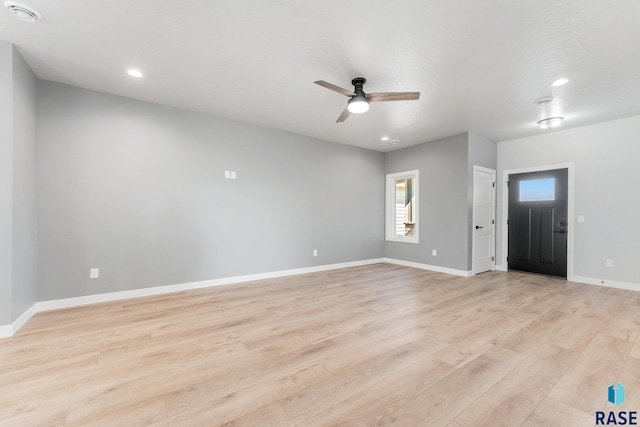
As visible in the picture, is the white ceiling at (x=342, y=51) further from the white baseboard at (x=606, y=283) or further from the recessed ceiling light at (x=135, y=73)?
the white baseboard at (x=606, y=283)

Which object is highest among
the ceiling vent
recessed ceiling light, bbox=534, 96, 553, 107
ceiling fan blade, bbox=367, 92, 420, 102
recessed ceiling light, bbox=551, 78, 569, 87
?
the ceiling vent

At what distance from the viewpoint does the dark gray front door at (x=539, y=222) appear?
489cm

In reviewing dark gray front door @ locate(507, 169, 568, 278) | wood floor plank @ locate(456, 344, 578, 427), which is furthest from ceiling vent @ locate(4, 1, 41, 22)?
dark gray front door @ locate(507, 169, 568, 278)

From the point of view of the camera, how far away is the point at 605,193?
4.40m

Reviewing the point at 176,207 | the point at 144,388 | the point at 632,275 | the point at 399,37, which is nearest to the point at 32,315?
the point at 176,207

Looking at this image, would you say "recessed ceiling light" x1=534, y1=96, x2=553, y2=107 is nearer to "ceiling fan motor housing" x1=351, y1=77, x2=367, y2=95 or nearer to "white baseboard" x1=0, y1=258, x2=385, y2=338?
"ceiling fan motor housing" x1=351, y1=77, x2=367, y2=95

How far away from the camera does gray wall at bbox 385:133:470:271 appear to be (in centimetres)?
511

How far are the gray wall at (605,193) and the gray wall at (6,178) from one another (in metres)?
7.69

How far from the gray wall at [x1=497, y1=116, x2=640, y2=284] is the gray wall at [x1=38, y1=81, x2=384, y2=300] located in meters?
4.34

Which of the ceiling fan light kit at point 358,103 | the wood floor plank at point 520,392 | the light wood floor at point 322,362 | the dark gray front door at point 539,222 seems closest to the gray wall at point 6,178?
the light wood floor at point 322,362

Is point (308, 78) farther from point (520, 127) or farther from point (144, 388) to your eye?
point (520, 127)

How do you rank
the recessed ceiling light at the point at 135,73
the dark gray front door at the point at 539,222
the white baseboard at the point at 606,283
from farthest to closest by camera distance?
1. the dark gray front door at the point at 539,222
2. the white baseboard at the point at 606,283
3. the recessed ceiling light at the point at 135,73

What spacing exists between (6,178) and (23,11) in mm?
1464

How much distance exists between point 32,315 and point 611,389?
5.28 m
